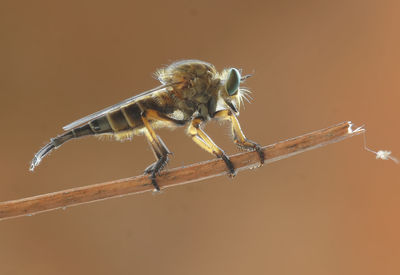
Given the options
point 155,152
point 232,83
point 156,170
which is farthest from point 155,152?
point 232,83

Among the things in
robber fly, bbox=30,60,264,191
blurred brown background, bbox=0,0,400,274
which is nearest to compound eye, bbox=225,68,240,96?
robber fly, bbox=30,60,264,191

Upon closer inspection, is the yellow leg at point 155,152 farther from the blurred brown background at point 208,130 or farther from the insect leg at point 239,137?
the blurred brown background at point 208,130

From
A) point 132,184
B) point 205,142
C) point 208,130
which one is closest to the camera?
point 132,184

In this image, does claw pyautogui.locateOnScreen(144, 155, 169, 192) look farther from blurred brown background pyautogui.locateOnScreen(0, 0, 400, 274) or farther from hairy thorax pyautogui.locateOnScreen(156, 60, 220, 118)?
blurred brown background pyautogui.locateOnScreen(0, 0, 400, 274)

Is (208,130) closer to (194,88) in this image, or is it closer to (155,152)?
(194,88)

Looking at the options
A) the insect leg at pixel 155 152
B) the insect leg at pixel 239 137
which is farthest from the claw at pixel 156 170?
the insect leg at pixel 239 137

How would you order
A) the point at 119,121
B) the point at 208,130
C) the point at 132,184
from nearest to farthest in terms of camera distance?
the point at 132,184 < the point at 119,121 < the point at 208,130


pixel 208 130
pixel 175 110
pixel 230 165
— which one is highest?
pixel 175 110

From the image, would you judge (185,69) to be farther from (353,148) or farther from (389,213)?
(389,213)
